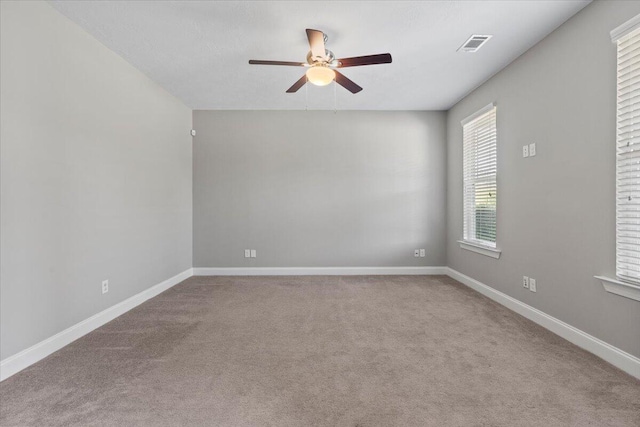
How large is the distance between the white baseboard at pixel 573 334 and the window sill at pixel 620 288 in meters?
0.40

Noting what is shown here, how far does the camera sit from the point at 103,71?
288 cm

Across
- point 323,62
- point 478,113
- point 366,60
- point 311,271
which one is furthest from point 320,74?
point 311,271

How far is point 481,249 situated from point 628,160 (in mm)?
1980

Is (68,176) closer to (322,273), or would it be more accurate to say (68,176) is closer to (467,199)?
(322,273)

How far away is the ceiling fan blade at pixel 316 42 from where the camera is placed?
2.26 m

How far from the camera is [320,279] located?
15.1ft

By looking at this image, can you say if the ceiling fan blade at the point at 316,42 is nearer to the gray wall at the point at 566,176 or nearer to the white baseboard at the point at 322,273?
the gray wall at the point at 566,176

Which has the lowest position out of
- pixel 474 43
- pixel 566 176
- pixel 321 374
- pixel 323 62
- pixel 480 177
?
pixel 321 374

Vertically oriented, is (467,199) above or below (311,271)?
above

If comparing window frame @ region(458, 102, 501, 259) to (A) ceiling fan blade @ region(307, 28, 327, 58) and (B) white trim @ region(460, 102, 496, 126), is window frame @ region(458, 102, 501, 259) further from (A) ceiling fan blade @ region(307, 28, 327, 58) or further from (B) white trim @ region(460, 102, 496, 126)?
(A) ceiling fan blade @ region(307, 28, 327, 58)

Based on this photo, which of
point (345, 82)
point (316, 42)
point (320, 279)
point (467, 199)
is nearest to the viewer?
point (316, 42)

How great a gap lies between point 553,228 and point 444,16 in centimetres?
209

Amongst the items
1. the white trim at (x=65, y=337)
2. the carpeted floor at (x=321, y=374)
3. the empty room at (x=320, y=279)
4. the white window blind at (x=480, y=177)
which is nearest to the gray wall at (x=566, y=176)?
the empty room at (x=320, y=279)

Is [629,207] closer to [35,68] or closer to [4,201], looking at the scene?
[4,201]
